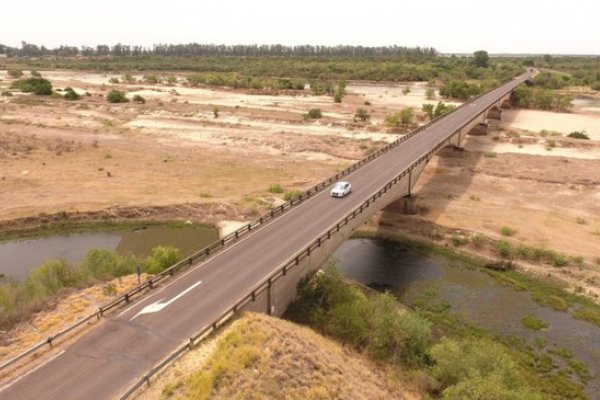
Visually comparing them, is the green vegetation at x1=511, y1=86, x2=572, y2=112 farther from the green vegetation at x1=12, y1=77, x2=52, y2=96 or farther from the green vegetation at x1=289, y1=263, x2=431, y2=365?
the green vegetation at x1=12, y1=77, x2=52, y2=96

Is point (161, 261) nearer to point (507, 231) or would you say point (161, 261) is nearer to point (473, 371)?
point (473, 371)

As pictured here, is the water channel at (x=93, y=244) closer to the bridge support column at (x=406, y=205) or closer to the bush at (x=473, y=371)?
the bridge support column at (x=406, y=205)

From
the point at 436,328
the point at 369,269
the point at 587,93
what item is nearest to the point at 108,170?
the point at 369,269

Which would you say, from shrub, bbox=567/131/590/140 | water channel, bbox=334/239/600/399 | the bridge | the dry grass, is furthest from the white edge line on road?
shrub, bbox=567/131/590/140

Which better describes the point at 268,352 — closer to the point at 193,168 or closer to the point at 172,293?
the point at 172,293

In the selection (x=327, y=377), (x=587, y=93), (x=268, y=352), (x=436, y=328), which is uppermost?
(x=587, y=93)

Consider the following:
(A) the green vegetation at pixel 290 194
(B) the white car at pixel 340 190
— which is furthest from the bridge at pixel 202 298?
(A) the green vegetation at pixel 290 194

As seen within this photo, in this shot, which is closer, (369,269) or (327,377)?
(327,377)
